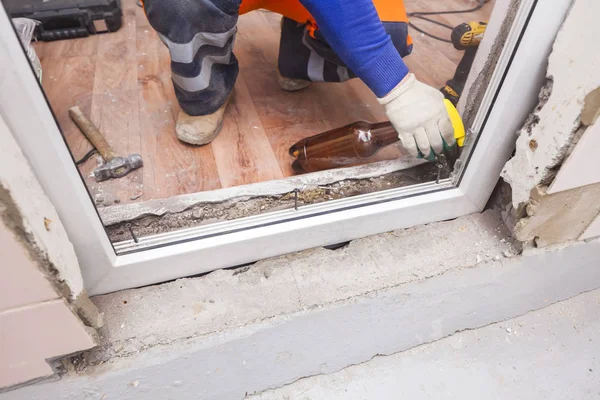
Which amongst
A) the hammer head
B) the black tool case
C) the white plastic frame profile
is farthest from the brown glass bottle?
the black tool case

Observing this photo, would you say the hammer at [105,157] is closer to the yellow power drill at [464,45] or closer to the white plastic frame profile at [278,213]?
the white plastic frame profile at [278,213]

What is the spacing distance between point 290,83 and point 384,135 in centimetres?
53

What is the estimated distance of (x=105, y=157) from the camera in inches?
47.6

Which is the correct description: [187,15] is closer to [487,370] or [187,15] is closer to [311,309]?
[311,309]

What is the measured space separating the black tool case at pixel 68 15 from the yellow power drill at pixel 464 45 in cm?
144

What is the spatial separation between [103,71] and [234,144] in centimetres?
70

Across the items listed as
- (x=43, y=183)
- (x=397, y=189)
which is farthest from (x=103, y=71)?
(x=397, y=189)

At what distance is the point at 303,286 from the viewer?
958 mm

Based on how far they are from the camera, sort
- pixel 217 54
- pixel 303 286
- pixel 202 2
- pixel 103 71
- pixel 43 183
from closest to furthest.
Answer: pixel 43 183
pixel 303 286
pixel 202 2
pixel 217 54
pixel 103 71

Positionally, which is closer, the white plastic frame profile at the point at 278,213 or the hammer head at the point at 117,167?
the white plastic frame profile at the point at 278,213

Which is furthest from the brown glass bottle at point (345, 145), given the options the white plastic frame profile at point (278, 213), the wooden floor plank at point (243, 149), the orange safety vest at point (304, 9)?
the orange safety vest at point (304, 9)

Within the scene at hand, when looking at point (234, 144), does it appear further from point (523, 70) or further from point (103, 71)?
point (523, 70)

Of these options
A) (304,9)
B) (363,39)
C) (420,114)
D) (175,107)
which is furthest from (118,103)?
(420,114)

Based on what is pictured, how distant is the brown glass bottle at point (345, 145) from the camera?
1192 mm
